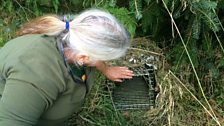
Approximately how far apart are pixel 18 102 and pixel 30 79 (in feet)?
0.34

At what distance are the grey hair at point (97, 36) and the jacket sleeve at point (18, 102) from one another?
0.84 feet

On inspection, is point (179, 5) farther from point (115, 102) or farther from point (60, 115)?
point (60, 115)

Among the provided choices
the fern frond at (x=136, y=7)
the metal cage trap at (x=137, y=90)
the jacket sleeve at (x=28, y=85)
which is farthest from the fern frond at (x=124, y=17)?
the jacket sleeve at (x=28, y=85)

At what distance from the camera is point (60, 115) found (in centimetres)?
220

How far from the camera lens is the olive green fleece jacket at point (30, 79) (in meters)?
1.87

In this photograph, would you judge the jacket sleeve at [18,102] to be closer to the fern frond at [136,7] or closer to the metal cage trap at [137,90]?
the fern frond at [136,7]

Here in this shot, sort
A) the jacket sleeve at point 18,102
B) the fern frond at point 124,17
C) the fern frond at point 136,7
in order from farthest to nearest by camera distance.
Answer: the fern frond at point 124,17, the fern frond at point 136,7, the jacket sleeve at point 18,102

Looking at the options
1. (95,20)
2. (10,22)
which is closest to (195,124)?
(95,20)

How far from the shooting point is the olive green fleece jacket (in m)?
1.87

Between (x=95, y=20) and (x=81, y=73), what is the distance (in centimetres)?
29

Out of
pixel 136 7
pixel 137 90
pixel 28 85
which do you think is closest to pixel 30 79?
pixel 28 85

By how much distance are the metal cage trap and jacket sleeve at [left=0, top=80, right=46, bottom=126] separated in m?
0.98

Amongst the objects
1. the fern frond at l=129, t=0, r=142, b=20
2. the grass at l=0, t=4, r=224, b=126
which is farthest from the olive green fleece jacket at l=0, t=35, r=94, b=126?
the grass at l=0, t=4, r=224, b=126

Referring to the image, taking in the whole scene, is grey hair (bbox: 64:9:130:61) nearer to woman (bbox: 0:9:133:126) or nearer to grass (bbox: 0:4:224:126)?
woman (bbox: 0:9:133:126)
